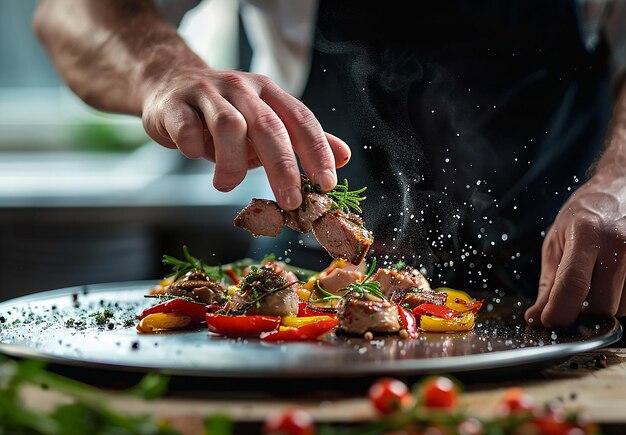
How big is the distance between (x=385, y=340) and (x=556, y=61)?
6.25 feet

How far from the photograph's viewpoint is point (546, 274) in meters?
2.96

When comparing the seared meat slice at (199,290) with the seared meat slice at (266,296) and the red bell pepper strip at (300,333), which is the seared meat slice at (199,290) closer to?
the seared meat slice at (266,296)

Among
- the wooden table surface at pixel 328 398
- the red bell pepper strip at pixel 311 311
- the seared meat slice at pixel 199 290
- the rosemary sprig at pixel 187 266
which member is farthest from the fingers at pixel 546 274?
the rosemary sprig at pixel 187 266

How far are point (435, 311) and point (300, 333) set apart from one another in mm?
483

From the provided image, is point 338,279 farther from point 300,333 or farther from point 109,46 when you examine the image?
point 109,46

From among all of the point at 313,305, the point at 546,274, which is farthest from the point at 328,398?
the point at 546,274

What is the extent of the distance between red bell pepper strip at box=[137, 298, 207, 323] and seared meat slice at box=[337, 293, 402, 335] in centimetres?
45

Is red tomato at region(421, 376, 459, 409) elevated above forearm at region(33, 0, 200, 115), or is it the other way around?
forearm at region(33, 0, 200, 115)

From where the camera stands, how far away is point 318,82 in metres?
3.78

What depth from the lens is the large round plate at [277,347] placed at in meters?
2.00

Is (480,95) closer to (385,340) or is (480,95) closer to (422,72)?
(422,72)

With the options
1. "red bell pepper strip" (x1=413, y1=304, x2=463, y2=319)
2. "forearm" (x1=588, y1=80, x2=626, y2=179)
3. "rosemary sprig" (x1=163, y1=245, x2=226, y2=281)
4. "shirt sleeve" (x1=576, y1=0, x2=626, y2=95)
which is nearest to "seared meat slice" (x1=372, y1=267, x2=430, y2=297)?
"red bell pepper strip" (x1=413, y1=304, x2=463, y2=319)

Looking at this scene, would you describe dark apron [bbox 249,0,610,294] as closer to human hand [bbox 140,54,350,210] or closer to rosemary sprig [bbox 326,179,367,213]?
rosemary sprig [bbox 326,179,367,213]

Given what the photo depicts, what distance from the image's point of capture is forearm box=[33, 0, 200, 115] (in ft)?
10.9
